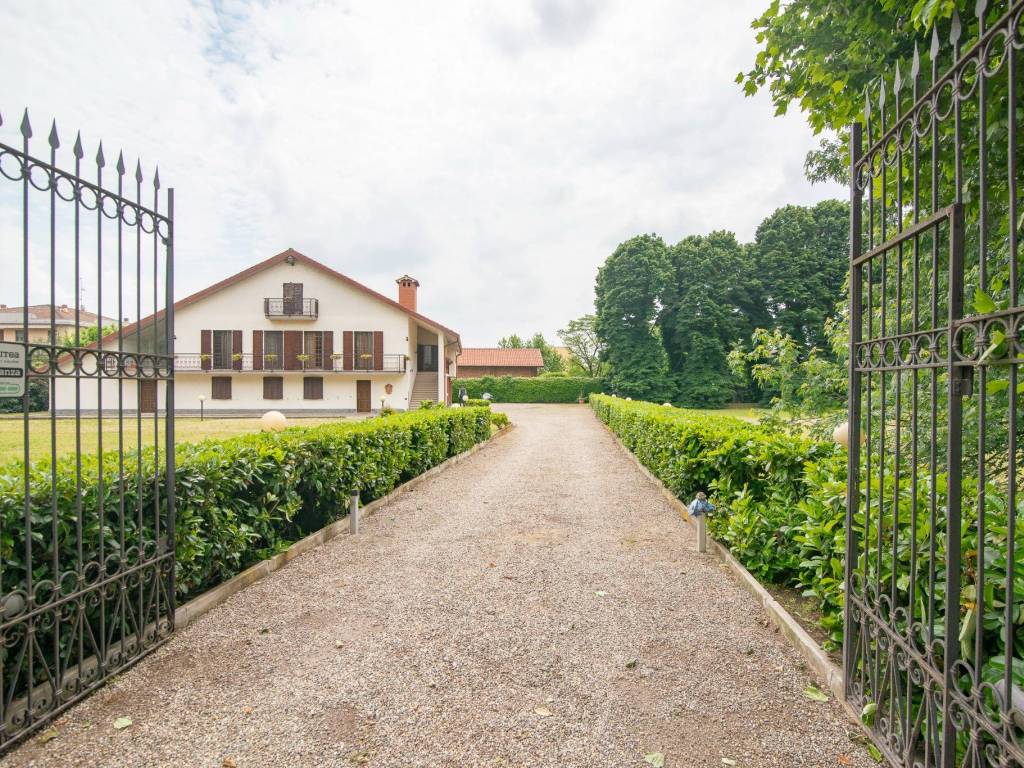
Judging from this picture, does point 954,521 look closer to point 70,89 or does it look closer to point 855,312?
point 855,312

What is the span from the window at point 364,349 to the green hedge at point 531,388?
51.0ft

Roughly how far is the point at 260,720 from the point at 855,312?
3.77 metres

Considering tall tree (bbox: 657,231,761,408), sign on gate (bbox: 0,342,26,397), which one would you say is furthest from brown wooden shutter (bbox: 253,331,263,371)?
tall tree (bbox: 657,231,761,408)

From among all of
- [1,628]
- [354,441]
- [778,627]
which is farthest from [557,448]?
[1,628]

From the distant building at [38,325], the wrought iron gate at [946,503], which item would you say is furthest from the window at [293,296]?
the wrought iron gate at [946,503]

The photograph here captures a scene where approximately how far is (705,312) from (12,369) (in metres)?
40.5

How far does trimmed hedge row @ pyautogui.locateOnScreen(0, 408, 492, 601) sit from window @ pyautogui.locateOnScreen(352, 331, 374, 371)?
19873mm

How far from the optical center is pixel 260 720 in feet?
9.25

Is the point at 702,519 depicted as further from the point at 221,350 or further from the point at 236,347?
the point at 221,350

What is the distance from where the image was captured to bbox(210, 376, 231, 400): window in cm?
2800

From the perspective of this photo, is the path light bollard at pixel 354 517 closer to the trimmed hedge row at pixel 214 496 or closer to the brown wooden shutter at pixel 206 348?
the trimmed hedge row at pixel 214 496

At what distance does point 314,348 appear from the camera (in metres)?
27.6

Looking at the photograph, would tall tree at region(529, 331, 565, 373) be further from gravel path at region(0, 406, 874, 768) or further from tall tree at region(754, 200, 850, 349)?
gravel path at region(0, 406, 874, 768)

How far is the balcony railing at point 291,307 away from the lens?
26847mm
